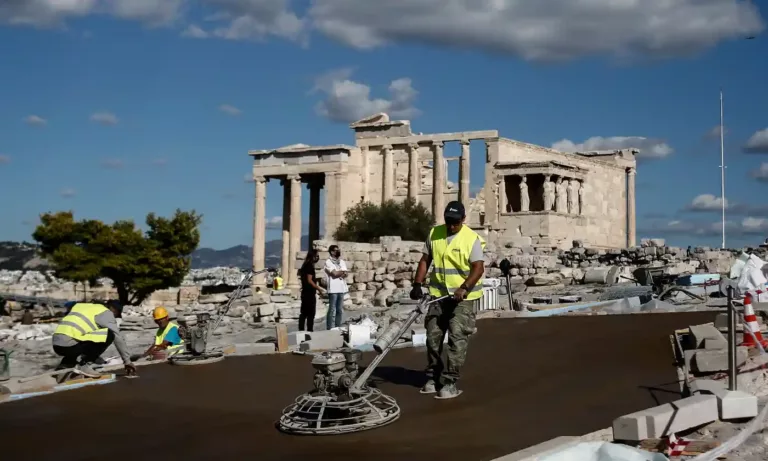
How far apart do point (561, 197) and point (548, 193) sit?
1.09 m

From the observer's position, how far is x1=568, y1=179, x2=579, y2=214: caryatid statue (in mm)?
52281

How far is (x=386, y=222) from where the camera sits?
47656 millimetres

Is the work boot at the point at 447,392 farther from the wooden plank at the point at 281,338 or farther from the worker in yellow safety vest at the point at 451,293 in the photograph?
the wooden plank at the point at 281,338

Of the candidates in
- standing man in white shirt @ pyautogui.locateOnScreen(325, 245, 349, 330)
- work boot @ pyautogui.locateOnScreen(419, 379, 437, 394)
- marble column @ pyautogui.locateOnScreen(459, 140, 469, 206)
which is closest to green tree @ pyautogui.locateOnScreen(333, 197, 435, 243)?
marble column @ pyautogui.locateOnScreen(459, 140, 469, 206)

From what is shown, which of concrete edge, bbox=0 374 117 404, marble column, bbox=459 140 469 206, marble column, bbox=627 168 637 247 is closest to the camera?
concrete edge, bbox=0 374 117 404

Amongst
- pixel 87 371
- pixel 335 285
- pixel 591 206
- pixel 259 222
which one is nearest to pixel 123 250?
pixel 259 222

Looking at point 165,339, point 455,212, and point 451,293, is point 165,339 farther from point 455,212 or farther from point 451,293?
point 455,212

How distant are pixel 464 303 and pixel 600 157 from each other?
5146 centimetres

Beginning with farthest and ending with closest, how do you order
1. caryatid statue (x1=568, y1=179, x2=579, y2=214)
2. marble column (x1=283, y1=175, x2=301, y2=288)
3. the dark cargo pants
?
1. caryatid statue (x1=568, y1=179, x2=579, y2=214)
2. marble column (x1=283, y1=175, x2=301, y2=288)
3. the dark cargo pants

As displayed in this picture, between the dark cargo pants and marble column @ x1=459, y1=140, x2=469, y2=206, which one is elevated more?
marble column @ x1=459, y1=140, x2=469, y2=206

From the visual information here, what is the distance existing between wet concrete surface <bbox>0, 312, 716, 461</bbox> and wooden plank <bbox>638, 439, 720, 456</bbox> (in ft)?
2.61

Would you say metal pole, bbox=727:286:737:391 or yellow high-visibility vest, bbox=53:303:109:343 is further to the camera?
yellow high-visibility vest, bbox=53:303:109:343

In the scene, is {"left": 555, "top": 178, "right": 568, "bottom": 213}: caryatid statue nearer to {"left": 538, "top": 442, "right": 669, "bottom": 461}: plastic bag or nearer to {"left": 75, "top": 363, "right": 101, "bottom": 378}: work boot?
{"left": 75, "top": 363, "right": 101, "bottom": 378}: work boot

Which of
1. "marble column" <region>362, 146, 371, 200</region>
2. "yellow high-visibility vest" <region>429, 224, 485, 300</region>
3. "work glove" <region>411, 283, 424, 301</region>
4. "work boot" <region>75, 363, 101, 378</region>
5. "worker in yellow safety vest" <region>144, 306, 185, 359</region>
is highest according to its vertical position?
"marble column" <region>362, 146, 371, 200</region>
